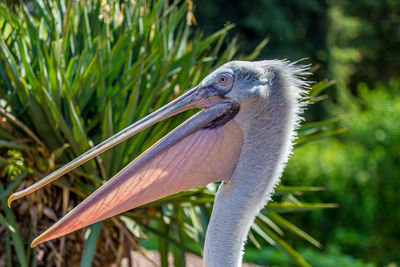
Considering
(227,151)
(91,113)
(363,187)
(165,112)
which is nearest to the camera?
(165,112)

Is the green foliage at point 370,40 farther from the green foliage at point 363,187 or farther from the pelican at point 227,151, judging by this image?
the pelican at point 227,151

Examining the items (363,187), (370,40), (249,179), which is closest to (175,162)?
(249,179)

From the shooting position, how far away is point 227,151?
7.80 ft

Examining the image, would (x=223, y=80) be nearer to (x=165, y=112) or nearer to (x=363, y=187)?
(x=165, y=112)

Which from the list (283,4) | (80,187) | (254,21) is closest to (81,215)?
(80,187)

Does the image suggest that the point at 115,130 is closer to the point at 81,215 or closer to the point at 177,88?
the point at 177,88

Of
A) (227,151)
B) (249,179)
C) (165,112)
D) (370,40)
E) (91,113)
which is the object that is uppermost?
(370,40)

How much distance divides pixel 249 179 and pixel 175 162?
0.30 meters

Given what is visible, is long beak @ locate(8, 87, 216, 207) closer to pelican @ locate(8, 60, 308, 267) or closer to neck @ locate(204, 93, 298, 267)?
pelican @ locate(8, 60, 308, 267)

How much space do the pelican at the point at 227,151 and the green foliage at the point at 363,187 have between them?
551 cm

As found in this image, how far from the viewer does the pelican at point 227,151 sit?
227 centimetres

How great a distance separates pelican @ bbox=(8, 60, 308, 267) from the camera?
2.27m

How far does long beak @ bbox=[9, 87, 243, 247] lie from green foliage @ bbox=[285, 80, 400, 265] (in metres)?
5.58

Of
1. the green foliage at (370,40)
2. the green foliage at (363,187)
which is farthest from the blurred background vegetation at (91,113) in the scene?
the green foliage at (370,40)
